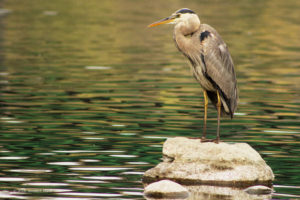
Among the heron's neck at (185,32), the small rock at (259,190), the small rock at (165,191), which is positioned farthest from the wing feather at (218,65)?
the small rock at (165,191)

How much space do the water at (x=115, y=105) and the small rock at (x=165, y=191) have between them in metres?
0.20

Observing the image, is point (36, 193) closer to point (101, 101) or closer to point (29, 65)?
point (101, 101)

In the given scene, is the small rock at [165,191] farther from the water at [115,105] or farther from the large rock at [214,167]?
the large rock at [214,167]

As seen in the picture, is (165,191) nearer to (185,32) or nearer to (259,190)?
(259,190)

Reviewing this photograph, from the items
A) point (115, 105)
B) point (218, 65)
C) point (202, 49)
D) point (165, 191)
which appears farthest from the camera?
point (115, 105)

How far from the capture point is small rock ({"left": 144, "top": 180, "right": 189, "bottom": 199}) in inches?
448

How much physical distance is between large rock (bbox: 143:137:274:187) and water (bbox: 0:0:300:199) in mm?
298

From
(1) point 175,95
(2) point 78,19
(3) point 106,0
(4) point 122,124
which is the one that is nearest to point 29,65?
(1) point 175,95

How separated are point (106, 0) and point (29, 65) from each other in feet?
99.1

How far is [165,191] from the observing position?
1141cm

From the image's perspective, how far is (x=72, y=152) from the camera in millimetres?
13930

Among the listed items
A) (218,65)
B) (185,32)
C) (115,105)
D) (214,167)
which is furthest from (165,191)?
(115,105)

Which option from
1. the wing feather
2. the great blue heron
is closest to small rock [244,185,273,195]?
the great blue heron

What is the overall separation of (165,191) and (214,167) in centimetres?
129
